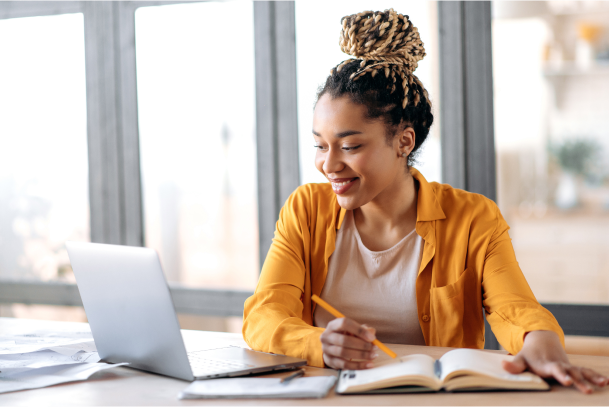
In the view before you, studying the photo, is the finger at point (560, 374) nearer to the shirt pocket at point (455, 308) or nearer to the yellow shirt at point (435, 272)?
the yellow shirt at point (435, 272)

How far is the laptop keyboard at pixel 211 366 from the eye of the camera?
107 cm

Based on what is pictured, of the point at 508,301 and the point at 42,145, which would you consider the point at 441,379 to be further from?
the point at 42,145

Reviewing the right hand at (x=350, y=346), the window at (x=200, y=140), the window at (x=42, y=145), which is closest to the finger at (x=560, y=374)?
the right hand at (x=350, y=346)

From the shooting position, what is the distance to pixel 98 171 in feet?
9.07

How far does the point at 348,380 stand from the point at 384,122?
81 cm

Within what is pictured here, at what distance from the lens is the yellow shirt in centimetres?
132

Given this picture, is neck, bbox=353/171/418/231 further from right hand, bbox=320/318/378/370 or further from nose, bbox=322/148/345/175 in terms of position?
right hand, bbox=320/318/378/370

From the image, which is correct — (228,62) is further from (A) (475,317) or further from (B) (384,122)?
(A) (475,317)

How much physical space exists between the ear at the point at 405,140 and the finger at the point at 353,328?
692mm

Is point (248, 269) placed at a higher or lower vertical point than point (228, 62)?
lower

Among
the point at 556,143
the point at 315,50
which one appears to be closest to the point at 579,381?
the point at 556,143

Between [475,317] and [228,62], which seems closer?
[475,317]

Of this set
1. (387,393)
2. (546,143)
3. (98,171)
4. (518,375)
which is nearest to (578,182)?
(546,143)

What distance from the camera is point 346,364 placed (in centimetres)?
108
